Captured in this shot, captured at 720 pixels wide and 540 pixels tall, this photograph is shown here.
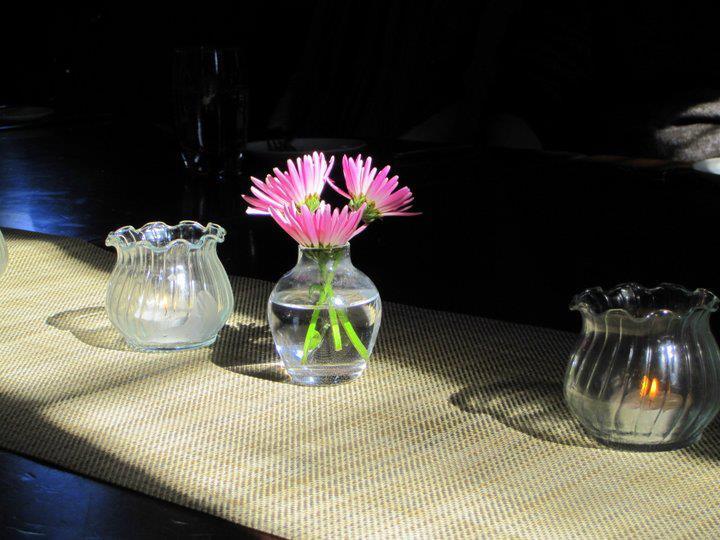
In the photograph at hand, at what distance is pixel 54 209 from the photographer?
1.27 metres

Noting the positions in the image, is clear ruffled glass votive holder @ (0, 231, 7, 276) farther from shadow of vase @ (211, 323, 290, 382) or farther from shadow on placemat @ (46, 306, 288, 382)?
shadow of vase @ (211, 323, 290, 382)

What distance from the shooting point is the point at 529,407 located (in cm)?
65

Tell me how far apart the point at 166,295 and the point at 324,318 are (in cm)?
14

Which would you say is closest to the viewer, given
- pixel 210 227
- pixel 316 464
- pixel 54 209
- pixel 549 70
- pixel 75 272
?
pixel 316 464

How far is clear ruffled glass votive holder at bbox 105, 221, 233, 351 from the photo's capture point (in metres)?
0.75

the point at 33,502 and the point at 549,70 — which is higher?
the point at 33,502

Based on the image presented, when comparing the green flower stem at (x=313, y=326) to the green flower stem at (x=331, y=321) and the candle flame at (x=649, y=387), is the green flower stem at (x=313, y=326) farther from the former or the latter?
the candle flame at (x=649, y=387)

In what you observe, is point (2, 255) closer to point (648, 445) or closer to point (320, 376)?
point (320, 376)

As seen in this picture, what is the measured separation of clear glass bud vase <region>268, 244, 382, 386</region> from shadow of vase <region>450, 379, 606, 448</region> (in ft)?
0.26

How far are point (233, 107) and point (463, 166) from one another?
335mm

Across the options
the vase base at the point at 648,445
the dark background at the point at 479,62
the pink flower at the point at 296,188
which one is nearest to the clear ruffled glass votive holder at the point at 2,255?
the pink flower at the point at 296,188

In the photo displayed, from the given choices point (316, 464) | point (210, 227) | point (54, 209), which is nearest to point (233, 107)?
point (54, 209)

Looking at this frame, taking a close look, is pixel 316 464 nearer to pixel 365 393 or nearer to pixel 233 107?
pixel 365 393

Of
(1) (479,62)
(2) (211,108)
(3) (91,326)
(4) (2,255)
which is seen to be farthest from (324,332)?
(1) (479,62)
